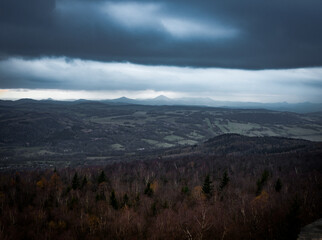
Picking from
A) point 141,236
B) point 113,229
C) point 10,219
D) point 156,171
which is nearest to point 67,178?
point 156,171

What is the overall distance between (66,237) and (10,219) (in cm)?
1872

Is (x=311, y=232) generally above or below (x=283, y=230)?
above

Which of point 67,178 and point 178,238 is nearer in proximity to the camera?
point 178,238

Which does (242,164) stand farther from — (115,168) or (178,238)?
(178,238)

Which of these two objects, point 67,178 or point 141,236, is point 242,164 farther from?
point 141,236

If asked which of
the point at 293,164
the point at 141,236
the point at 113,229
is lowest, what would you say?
the point at 293,164

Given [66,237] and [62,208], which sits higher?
[66,237]

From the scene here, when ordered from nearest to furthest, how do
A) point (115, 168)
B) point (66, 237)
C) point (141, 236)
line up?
point (141, 236) < point (66, 237) < point (115, 168)

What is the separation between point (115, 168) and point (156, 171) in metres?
31.9

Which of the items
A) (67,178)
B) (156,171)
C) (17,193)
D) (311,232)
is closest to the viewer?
(311,232)

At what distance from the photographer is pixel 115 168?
164 metres

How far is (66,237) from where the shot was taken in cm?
3133

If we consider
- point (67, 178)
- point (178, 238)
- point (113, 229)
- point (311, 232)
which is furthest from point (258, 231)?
point (67, 178)

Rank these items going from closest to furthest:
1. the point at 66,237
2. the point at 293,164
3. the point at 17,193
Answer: the point at 66,237 < the point at 17,193 < the point at 293,164
